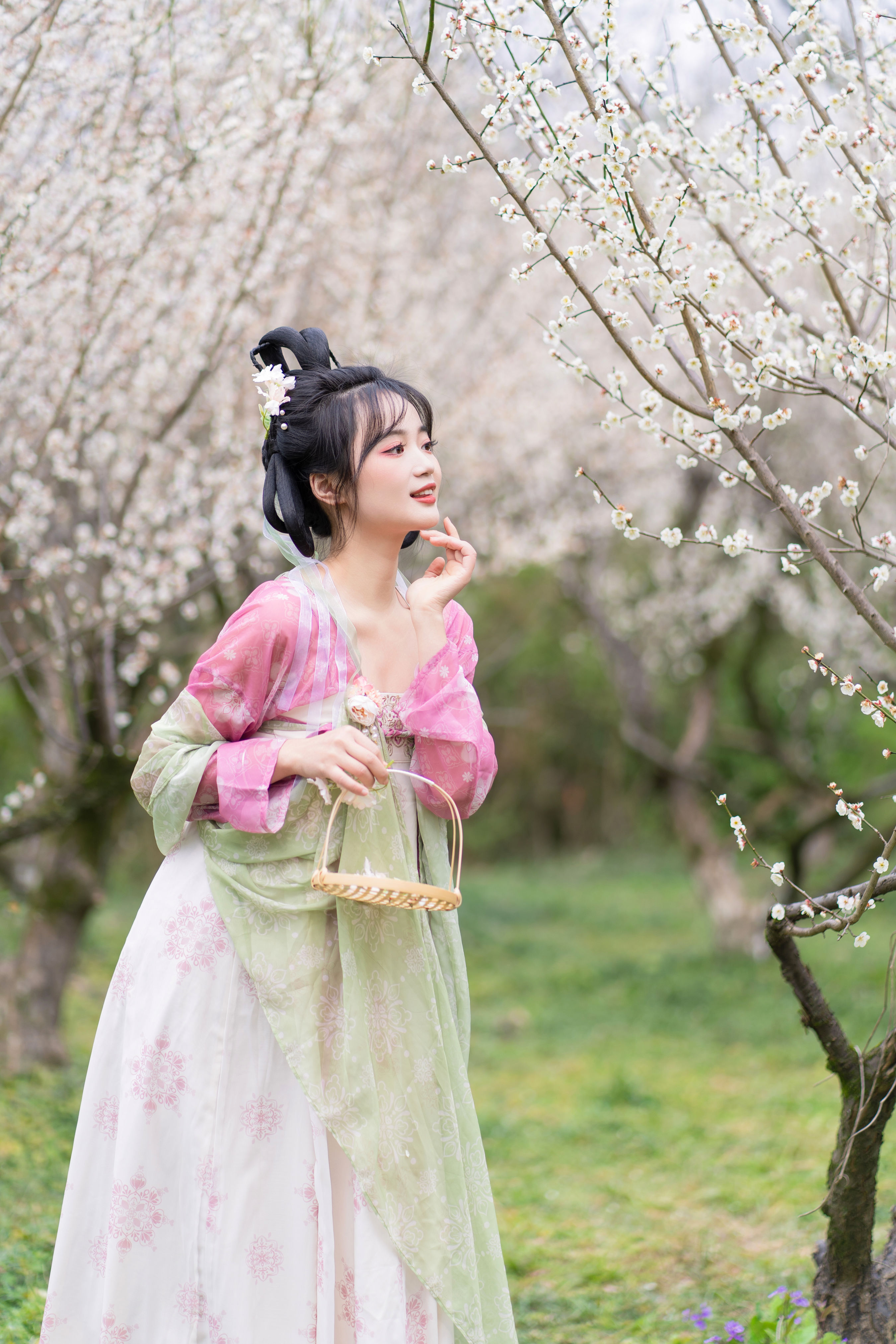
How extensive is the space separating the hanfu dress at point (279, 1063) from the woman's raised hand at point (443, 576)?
0.10m

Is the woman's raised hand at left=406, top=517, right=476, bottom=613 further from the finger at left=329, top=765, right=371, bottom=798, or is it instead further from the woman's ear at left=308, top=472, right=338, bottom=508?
the finger at left=329, top=765, right=371, bottom=798

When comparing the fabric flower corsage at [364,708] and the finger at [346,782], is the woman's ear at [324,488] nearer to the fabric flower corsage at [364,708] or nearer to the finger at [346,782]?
the fabric flower corsage at [364,708]

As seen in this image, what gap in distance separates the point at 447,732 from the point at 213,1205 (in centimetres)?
88

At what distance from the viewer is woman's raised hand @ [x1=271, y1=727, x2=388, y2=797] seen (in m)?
1.99

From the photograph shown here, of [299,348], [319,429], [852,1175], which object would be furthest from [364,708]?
[852,1175]

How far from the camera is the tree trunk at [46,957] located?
5.94 metres

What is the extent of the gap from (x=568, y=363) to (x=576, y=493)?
678cm

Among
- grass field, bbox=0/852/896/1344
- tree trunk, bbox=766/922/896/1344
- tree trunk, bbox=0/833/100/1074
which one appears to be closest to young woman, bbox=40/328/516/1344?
tree trunk, bbox=766/922/896/1344

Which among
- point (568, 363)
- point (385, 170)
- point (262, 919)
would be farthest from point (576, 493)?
point (262, 919)

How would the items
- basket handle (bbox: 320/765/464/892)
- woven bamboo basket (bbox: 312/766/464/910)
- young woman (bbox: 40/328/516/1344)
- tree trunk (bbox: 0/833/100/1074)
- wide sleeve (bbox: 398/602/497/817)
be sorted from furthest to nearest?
tree trunk (bbox: 0/833/100/1074), wide sleeve (bbox: 398/602/497/817), young woman (bbox: 40/328/516/1344), basket handle (bbox: 320/765/464/892), woven bamboo basket (bbox: 312/766/464/910)

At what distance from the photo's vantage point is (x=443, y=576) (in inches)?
90.5

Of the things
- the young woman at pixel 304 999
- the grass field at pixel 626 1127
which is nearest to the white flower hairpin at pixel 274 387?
the young woman at pixel 304 999

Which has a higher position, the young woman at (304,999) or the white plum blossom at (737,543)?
the white plum blossom at (737,543)

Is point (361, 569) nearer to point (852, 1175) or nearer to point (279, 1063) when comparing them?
point (279, 1063)
